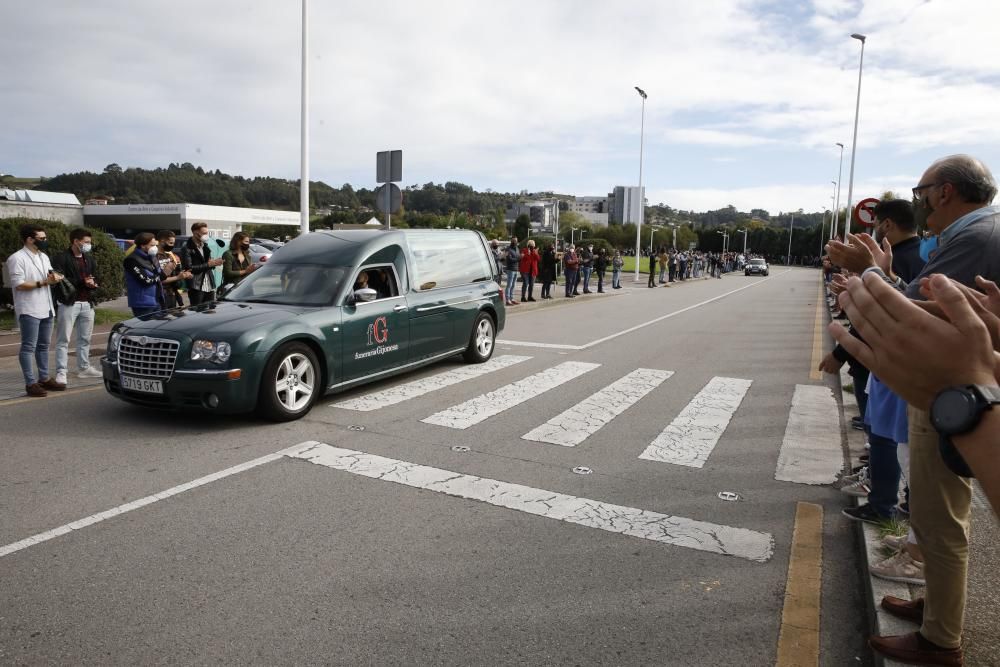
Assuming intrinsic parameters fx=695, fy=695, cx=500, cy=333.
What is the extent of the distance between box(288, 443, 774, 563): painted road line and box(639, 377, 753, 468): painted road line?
1.20 metres

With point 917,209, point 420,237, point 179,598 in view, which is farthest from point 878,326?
point 420,237

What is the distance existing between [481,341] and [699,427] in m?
3.93

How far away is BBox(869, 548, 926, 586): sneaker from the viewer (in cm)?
338

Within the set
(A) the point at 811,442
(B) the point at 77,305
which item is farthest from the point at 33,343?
(A) the point at 811,442

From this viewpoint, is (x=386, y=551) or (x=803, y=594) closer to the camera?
(x=803, y=594)

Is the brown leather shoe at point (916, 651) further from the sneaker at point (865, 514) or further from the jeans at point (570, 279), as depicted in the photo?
the jeans at point (570, 279)

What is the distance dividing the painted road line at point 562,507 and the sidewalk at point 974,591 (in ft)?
1.81

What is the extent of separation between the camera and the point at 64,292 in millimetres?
7727

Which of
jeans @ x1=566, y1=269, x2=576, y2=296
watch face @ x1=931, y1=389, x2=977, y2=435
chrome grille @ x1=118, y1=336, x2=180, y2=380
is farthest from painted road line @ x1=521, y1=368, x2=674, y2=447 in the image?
jeans @ x1=566, y1=269, x2=576, y2=296

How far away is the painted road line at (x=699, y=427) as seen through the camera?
18.6 ft

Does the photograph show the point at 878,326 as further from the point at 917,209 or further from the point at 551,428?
the point at 551,428

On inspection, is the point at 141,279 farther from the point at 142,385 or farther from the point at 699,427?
the point at 699,427

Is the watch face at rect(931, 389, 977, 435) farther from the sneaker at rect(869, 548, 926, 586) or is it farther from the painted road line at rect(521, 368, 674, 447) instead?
the painted road line at rect(521, 368, 674, 447)

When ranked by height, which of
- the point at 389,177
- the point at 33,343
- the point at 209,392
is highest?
the point at 389,177
